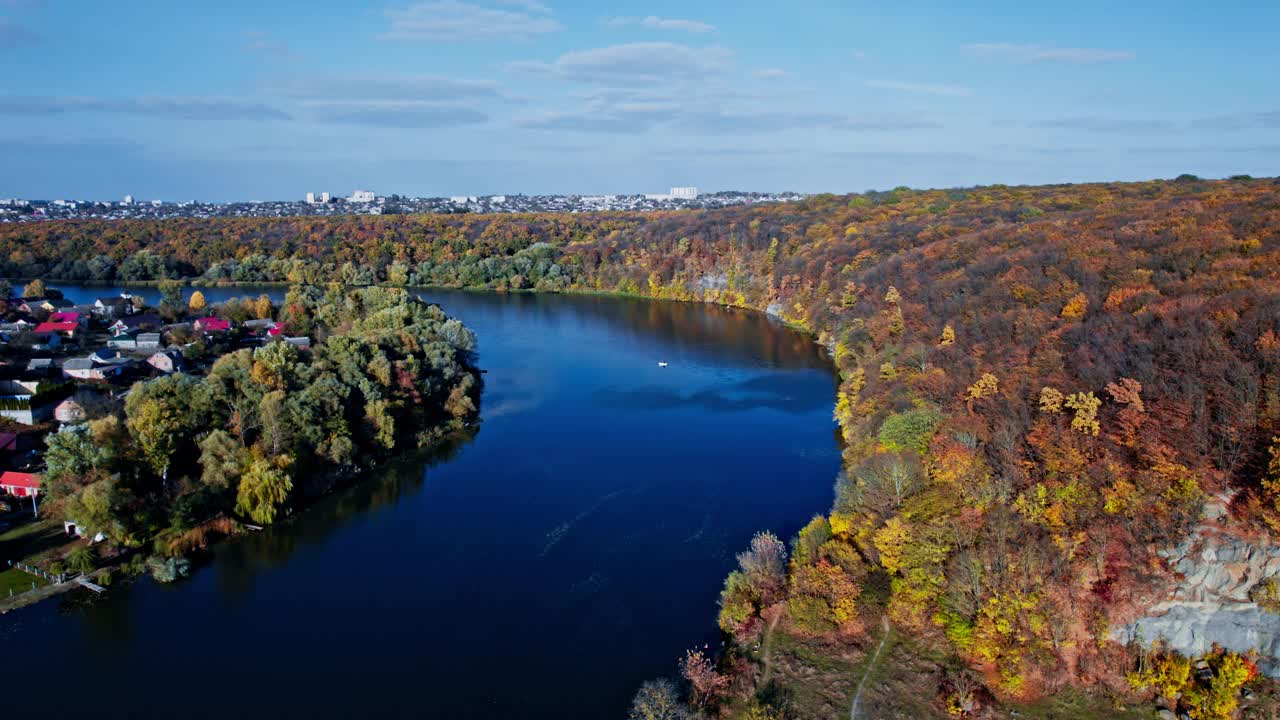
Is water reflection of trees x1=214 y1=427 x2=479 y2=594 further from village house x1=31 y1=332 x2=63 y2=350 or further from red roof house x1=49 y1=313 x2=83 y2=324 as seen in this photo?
red roof house x1=49 y1=313 x2=83 y2=324

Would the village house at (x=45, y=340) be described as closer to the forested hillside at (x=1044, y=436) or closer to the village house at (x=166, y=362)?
the village house at (x=166, y=362)

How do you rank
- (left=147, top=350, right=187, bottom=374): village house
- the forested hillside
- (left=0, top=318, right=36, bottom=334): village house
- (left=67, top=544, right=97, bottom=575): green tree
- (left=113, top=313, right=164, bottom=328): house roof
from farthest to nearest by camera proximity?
(left=113, top=313, right=164, bottom=328): house roof
(left=0, top=318, right=36, bottom=334): village house
(left=147, top=350, right=187, bottom=374): village house
(left=67, top=544, right=97, bottom=575): green tree
the forested hillside

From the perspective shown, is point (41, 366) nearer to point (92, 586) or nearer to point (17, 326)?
point (17, 326)

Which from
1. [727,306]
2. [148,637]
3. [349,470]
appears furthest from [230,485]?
[727,306]

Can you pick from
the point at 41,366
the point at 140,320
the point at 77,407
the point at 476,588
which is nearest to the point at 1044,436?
the point at 476,588

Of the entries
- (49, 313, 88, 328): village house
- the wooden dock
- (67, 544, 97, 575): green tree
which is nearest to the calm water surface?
the wooden dock

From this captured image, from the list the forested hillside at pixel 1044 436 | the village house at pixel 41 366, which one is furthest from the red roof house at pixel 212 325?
the forested hillside at pixel 1044 436

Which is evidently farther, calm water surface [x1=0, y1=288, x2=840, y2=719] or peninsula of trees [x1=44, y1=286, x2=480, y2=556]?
peninsula of trees [x1=44, y1=286, x2=480, y2=556]

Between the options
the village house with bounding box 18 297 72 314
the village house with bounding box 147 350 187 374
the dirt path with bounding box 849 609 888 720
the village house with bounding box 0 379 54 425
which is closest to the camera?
the dirt path with bounding box 849 609 888 720
